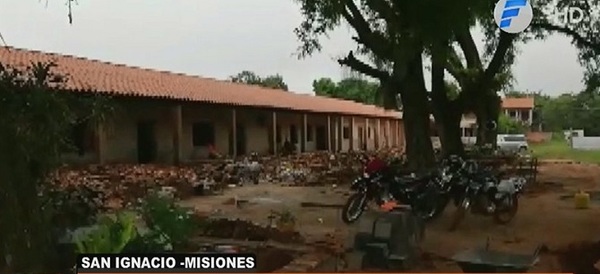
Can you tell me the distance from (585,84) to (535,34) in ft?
6.82

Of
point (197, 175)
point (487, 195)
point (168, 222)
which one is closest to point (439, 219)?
point (487, 195)

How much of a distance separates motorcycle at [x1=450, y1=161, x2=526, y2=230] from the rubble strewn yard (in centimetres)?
18

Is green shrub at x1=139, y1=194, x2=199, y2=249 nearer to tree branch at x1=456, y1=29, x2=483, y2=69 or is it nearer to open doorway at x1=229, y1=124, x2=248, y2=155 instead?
tree branch at x1=456, y1=29, x2=483, y2=69

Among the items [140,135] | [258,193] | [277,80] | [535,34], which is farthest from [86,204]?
[277,80]

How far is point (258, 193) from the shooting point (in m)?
13.9

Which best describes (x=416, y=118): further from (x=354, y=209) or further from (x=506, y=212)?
(x=354, y=209)

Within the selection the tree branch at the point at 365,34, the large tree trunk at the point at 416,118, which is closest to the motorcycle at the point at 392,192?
the tree branch at the point at 365,34

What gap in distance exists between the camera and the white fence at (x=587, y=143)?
39.6 m

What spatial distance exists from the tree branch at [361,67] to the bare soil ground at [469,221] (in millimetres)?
2647

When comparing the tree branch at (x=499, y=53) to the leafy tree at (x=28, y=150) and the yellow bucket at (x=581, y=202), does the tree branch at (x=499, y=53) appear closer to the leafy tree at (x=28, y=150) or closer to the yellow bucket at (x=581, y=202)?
the yellow bucket at (x=581, y=202)

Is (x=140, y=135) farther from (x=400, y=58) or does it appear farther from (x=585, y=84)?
(x=585, y=84)

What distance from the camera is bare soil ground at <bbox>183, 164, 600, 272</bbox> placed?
7.51m

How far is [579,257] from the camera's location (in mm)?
6734

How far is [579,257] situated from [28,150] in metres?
5.44
